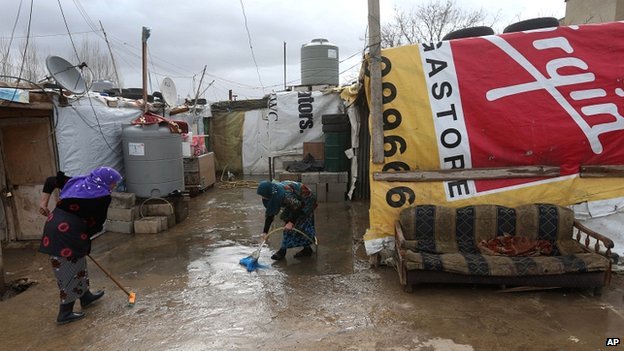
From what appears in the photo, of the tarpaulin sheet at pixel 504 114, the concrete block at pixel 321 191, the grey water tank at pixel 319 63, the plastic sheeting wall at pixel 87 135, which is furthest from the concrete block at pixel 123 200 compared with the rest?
the grey water tank at pixel 319 63

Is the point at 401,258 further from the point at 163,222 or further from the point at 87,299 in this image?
the point at 163,222

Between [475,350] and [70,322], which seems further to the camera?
[70,322]

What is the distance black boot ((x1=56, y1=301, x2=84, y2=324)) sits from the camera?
156 inches

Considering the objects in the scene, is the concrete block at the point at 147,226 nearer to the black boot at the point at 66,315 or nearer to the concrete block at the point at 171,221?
the concrete block at the point at 171,221

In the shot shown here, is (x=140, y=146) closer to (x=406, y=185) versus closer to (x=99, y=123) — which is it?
(x=99, y=123)

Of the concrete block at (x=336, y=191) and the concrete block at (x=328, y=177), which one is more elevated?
the concrete block at (x=328, y=177)

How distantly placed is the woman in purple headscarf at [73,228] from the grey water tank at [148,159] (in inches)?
133

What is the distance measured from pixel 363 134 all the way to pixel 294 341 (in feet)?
20.0

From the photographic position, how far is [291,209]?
5.38 m

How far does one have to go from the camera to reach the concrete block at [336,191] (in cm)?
920

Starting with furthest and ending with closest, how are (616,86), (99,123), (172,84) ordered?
(172,84) < (99,123) < (616,86)

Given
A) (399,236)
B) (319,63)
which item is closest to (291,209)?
(399,236)

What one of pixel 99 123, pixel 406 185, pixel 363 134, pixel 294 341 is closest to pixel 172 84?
pixel 99 123

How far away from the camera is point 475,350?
3.21 m
